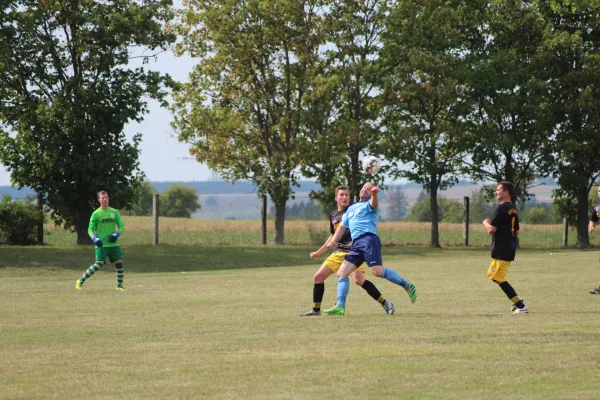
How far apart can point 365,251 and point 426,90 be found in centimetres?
3298

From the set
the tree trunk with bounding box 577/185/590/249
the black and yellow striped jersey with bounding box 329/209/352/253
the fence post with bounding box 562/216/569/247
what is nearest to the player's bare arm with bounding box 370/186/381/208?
the black and yellow striped jersey with bounding box 329/209/352/253

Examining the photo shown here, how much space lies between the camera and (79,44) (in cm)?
4159

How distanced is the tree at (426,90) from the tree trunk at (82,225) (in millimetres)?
13797

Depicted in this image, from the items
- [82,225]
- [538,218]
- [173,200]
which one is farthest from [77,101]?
[173,200]

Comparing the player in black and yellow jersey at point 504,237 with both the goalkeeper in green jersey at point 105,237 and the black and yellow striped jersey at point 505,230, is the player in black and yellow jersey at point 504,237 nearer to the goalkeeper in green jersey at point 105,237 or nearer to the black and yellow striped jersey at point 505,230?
the black and yellow striped jersey at point 505,230

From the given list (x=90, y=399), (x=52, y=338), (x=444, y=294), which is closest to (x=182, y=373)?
(x=90, y=399)

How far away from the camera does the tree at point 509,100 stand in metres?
47.8

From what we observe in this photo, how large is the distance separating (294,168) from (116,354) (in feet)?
125

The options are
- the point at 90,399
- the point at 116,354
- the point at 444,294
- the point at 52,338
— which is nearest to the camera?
the point at 90,399

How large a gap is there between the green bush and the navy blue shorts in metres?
28.7

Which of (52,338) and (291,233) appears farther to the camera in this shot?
(291,233)

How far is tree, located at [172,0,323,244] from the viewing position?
47219 millimetres

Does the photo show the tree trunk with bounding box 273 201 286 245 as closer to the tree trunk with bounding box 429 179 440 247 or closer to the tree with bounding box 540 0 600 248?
the tree trunk with bounding box 429 179 440 247

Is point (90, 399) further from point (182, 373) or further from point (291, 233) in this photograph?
point (291, 233)
